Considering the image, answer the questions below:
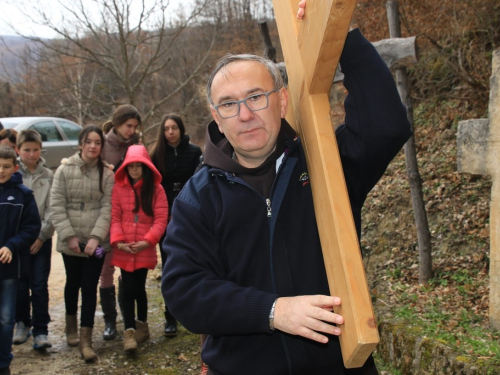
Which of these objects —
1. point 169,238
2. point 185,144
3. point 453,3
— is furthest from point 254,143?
point 453,3

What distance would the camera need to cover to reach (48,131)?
12.8m

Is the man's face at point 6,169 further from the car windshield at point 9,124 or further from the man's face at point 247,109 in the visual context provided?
the car windshield at point 9,124

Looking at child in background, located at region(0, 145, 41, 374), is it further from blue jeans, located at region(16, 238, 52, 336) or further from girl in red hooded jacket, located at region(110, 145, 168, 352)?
girl in red hooded jacket, located at region(110, 145, 168, 352)

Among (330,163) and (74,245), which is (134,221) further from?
(330,163)

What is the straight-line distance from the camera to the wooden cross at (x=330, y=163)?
4.22 ft

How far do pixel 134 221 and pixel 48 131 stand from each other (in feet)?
30.1

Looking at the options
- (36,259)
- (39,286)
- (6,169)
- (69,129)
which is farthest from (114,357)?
(69,129)

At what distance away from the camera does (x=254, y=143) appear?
1727 mm

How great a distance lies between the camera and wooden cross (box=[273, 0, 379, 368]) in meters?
1.29

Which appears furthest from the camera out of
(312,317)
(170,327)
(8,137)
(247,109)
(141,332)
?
(8,137)

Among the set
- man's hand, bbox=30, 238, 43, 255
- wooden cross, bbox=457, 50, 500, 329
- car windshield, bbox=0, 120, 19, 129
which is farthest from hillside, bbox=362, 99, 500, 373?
car windshield, bbox=0, 120, 19, 129

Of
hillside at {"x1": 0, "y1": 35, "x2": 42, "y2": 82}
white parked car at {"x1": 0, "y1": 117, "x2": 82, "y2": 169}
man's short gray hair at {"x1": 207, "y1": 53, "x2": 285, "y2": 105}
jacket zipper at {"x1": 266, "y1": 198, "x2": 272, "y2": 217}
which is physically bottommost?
jacket zipper at {"x1": 266, "y1": 198, "x2": 272, "y2": 217}

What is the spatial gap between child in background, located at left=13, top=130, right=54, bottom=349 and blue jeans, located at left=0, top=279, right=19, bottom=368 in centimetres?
59

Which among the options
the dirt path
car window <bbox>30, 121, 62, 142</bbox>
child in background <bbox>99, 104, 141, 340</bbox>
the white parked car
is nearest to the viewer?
the dirt path
